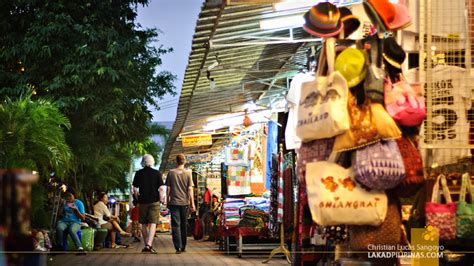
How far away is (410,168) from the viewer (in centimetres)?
554

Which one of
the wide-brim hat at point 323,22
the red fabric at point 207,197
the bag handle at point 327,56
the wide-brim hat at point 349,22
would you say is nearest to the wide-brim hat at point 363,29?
the wide-brim hat at point 349,22

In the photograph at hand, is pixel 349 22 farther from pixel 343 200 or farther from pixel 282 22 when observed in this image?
pixel 282 22

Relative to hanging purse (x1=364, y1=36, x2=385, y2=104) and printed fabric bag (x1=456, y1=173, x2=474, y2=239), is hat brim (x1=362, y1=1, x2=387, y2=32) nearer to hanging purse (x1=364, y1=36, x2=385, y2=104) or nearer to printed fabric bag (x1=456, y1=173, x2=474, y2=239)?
hanging purse (x1=364, y1=36, x2=385, y2=104)

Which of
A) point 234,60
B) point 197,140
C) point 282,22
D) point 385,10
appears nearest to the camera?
point 385,10

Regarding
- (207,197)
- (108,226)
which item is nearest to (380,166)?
(108,226)

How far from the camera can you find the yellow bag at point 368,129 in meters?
5.50

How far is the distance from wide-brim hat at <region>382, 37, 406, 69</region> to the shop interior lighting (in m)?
5.14

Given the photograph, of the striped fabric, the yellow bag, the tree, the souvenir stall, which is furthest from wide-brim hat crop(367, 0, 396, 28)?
the tree

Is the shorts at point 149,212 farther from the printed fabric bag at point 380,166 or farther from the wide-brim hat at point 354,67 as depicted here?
the printed fabric bag at point 380,166

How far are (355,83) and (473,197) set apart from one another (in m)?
1.32

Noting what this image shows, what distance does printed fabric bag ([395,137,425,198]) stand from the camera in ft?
18.2

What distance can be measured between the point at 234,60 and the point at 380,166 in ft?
27.2

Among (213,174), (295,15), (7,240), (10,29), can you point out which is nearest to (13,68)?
(10,29)

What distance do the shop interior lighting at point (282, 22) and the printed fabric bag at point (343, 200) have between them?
556 centimetres
